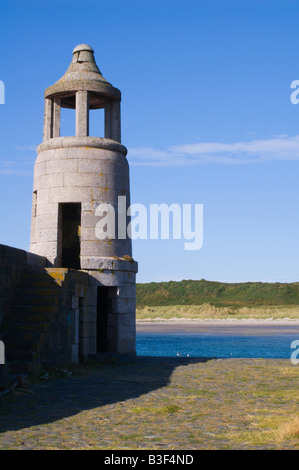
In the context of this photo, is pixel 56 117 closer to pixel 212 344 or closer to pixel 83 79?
pixel 83 79

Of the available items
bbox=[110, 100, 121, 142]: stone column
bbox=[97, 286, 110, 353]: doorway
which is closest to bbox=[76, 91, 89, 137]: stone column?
bbox=[110, 100, 121, 142]: stone column

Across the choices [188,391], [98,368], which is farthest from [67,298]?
[188,391]

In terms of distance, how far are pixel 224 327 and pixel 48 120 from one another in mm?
46550

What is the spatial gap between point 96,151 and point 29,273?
14.6 feet

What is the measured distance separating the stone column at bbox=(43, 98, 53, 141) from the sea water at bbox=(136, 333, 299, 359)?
18304mm

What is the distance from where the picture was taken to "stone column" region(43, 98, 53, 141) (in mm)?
18156

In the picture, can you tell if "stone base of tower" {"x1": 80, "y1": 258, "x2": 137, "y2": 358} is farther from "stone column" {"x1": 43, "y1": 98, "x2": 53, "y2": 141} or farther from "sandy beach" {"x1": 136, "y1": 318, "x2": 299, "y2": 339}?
"sandy beach" {"x1": 136, "y1": 318, "x2": 299, "y2": 339}

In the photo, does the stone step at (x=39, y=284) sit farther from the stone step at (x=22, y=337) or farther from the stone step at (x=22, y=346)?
the stone step at (x=22, y=346)

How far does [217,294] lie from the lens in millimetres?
87125

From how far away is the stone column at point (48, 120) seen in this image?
59.6 feet

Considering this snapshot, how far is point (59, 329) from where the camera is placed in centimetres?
1405

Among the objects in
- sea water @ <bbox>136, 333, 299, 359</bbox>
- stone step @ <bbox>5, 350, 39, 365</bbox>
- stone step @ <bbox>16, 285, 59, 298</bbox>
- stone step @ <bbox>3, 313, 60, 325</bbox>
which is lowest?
sea water @ <bbox>136, 333, 299, 359</bbox>
